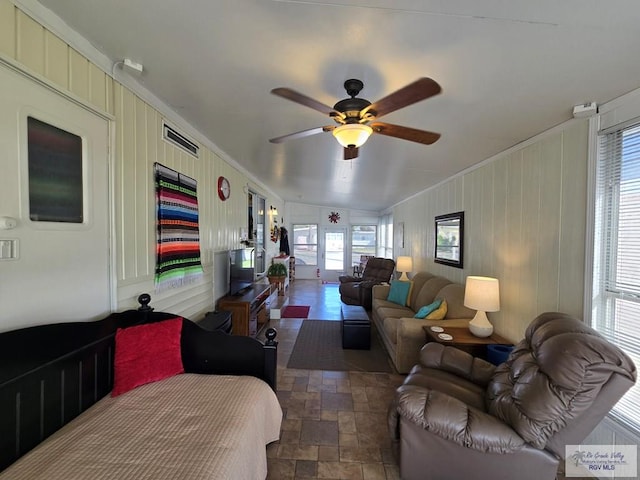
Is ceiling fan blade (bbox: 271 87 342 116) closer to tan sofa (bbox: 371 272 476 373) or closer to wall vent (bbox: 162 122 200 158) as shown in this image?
wall vent (bbox: 162 122 200 158)

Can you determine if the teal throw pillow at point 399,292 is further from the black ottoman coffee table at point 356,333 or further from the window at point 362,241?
the window at point 362,241

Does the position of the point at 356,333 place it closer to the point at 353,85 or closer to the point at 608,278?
the point at 608,278

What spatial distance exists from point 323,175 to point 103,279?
3.44m

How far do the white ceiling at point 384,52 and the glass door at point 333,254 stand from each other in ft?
23.2

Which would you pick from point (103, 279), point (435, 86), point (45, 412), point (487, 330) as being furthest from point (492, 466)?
point (103, 279)

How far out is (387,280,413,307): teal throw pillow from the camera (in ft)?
14.4

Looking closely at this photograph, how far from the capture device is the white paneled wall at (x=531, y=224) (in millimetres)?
1995

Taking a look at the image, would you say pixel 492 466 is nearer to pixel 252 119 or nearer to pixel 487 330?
pixel 487 330

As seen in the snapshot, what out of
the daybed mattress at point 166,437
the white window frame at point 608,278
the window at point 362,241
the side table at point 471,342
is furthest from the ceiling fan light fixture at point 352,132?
the window at point 362,241

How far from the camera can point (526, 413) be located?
1415 mm

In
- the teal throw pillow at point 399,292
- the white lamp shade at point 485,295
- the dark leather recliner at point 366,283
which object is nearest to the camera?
the white lamp shade at point 485,295

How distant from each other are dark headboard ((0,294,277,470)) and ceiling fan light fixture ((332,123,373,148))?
4.63 feet

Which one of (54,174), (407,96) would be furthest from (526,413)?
(54,174)

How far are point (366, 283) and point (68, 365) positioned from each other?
4813 mm
